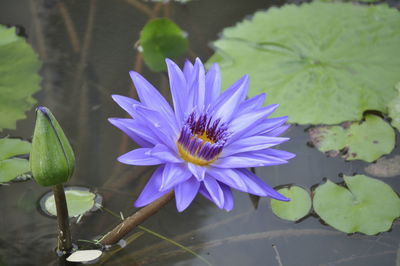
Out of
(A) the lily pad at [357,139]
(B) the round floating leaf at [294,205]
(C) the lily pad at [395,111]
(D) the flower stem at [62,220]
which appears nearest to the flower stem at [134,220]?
(D) the flower stem at [62,220]

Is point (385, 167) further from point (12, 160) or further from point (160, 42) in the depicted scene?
point (12, 160)

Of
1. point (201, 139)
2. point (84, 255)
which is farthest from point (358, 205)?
point (84, 255)

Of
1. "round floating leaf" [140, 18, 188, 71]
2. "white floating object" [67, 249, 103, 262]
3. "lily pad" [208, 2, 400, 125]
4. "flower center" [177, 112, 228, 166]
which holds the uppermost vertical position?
"round floating leaf" [140, 18, 188, 71]

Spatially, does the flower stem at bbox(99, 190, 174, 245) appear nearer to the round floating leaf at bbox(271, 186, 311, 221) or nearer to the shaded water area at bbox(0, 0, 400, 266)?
the shaded water area at bbox(0, 0, 400, 266)

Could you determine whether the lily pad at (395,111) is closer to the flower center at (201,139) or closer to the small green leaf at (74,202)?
the flower center at (201,139)

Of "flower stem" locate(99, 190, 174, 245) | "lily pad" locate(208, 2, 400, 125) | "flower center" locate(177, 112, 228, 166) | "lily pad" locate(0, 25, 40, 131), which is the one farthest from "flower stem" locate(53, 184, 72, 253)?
"lily pad" locate(208, 2, 400, 125)

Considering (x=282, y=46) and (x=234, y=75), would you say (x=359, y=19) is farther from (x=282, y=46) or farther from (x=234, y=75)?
(x=234, y=75)
